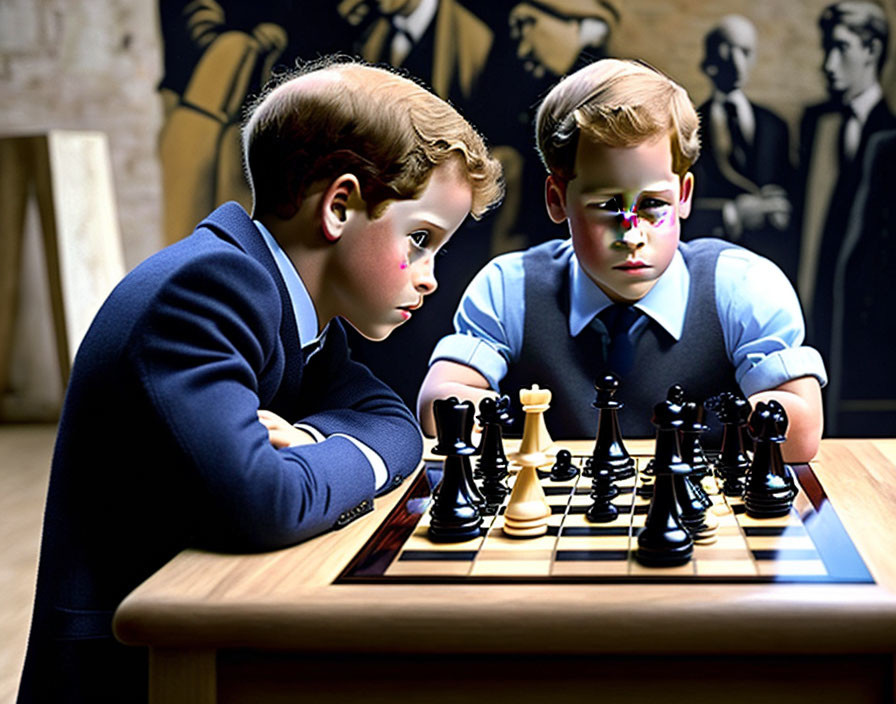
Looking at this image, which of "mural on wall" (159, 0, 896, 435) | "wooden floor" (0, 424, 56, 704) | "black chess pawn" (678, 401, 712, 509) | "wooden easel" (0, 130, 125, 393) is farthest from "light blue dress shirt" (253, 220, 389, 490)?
"wooden easel" (0, 130, 125, 393)

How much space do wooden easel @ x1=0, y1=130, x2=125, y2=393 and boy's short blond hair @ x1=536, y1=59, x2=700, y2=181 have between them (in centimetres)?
313

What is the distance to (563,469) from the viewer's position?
51.8 inches

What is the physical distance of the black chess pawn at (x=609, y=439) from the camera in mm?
1293

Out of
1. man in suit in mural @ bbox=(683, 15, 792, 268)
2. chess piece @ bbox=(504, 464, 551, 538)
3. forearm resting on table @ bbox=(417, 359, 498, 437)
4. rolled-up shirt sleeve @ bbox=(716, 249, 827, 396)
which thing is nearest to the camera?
chess piece @ bbox=(504, 464, 551, 538)

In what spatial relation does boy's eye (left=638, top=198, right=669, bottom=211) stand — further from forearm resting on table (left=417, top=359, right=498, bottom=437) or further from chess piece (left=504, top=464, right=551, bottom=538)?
chess piece (left=504, top=464, right=551, bottom=538)

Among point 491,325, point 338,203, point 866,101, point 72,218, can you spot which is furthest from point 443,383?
point 72,218

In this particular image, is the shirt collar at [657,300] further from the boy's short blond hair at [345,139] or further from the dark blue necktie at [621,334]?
the boy's short blond hair at [345,139]

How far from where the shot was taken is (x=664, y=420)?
1057mm

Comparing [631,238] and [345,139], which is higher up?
[345,139]

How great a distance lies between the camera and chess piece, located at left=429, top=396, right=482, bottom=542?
42.3 inches

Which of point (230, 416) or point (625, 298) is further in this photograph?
point (625, 298)

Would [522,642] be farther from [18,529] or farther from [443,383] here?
[18,529]

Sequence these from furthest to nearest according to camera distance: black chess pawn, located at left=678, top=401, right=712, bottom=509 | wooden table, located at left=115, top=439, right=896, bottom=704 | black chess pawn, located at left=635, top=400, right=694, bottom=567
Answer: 1. black chess pawn, located at left=678, top=401, right=712, bottom=509
2. black chess pawn, located at left=635, top=400, right=694, bottom=567
3. wooden table, located at left=115, top=439, right=896, bottom=704

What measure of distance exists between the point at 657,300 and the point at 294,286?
2.10 ft
